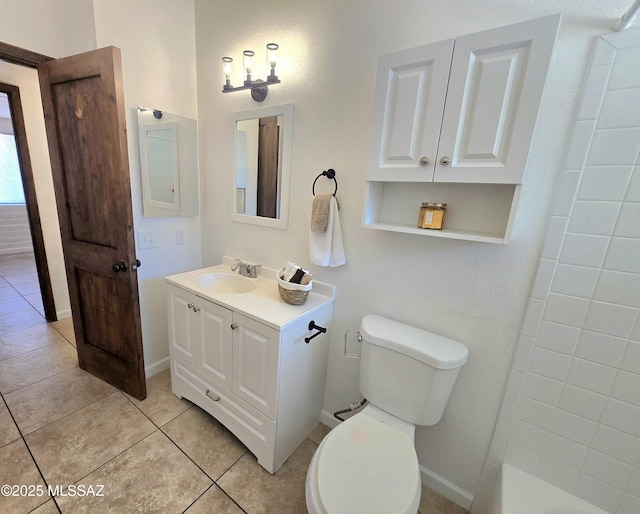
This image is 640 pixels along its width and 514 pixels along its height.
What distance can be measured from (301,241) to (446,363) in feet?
3.24

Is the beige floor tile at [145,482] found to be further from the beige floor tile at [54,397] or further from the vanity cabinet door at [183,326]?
the beige floor tile at [54,397]

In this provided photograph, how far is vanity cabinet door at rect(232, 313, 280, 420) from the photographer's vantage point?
1260mm

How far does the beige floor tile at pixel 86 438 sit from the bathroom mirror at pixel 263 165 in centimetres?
142

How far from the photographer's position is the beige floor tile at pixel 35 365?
189 cm

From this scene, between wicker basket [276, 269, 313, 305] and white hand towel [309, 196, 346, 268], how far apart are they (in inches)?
6.4

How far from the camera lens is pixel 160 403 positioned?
1.80 m

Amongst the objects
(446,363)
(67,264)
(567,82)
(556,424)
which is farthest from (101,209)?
(556,424)

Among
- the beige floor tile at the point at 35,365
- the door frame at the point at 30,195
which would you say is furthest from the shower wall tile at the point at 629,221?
the door frame at the point at 30,195

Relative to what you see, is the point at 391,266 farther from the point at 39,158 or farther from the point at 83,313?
the point at 39,158

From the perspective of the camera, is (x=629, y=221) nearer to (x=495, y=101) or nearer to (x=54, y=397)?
(x=495, y=101)

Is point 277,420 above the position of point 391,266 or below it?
below

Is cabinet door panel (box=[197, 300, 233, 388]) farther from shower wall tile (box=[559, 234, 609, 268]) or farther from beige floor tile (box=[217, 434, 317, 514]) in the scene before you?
shower wall tile (box=[559, 234, 609, 268])

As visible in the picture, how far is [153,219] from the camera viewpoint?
74.0 inches

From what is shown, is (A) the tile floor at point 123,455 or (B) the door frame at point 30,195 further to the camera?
(B) the door frame at point 30,195
